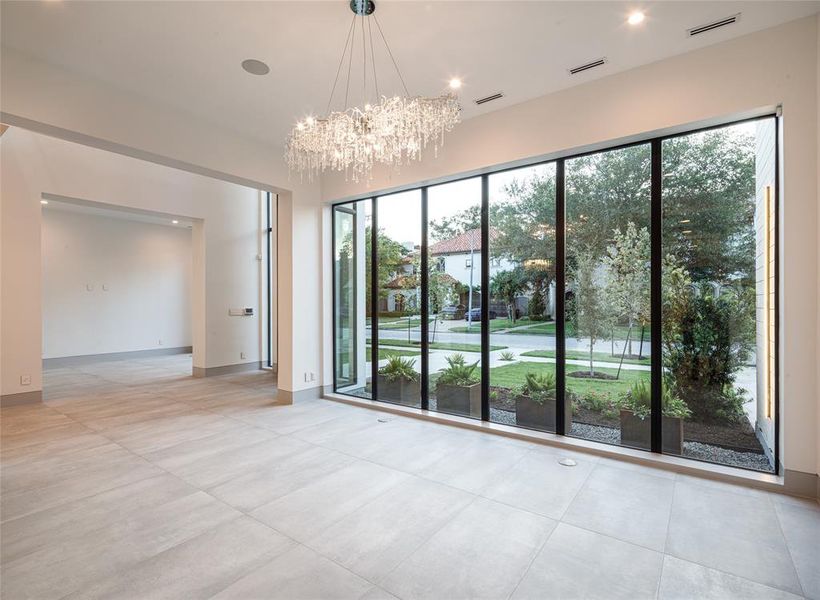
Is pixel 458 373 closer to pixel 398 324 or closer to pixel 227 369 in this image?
pixel 398 324

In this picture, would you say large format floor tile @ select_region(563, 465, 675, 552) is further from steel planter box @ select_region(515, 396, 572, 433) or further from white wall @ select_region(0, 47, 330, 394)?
white wall @ select_region(0, 47, 330, 394)

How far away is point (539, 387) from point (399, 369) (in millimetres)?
1980

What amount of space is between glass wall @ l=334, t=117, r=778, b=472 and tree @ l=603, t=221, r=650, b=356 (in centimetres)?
1

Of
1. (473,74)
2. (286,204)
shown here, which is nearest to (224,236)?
(286,204)

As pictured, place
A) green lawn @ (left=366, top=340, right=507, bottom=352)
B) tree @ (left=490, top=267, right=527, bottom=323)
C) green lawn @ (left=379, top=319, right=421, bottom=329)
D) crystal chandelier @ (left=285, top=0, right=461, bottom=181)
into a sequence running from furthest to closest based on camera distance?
green lawn @ (left=379, top=319, right=421, bottom=329)
green lawn @ (left=366, top=340, right=507, bottom=352)
tree @ (left=490, top=267, right=527, bottom=323)
crystal chandelier @ (left=285, top=0, right=461, bottom=181)

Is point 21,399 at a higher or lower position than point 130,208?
lower

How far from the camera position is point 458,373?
504 centimetres

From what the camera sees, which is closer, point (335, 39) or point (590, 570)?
point (590, 570)

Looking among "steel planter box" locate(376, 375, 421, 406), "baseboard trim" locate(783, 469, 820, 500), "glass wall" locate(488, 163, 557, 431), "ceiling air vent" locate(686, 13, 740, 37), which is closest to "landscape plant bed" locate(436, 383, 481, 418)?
"glass wall" locate(488, 163, 557, 431)

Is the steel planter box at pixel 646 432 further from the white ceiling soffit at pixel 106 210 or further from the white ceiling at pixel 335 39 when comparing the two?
the white ceiling soffit at pixel 106 210

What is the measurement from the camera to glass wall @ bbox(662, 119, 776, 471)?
3.40m

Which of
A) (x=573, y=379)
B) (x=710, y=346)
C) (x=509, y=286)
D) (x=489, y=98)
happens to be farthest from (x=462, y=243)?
(x=710, y=346)

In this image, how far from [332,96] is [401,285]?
2.45 m

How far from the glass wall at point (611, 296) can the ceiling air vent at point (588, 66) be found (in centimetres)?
79
